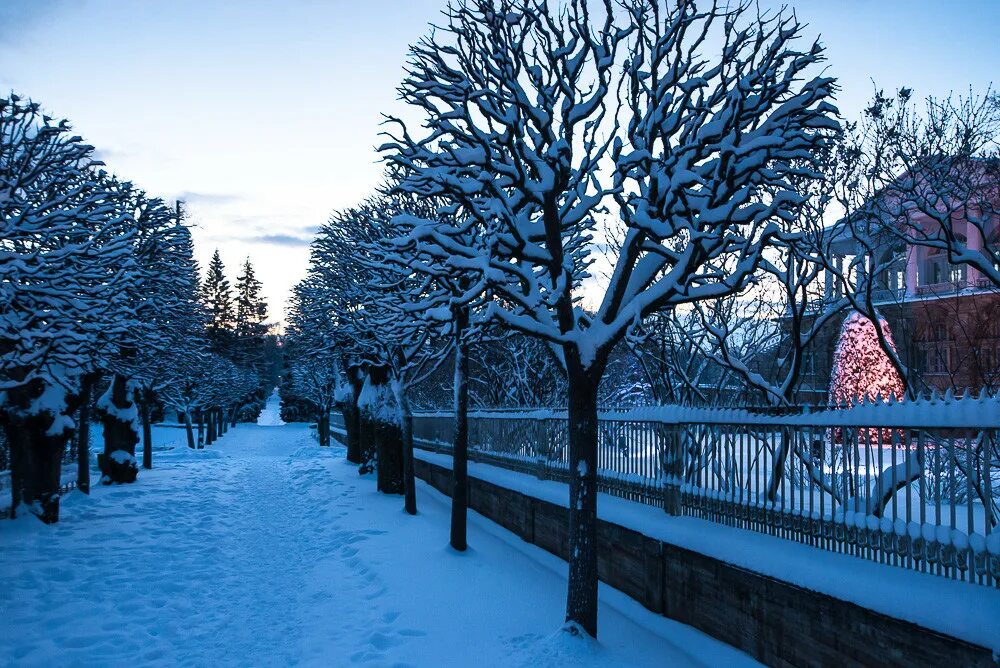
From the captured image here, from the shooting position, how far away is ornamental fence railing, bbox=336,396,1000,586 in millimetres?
5219

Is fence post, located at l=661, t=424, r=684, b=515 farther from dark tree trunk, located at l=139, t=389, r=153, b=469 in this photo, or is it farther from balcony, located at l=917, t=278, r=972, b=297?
dark tree trunk, located at l=139, t=389, r=153, b=469

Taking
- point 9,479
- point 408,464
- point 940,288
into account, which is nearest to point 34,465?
point 408,464

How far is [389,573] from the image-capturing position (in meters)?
10.3

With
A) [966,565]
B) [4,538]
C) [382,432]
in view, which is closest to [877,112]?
[966,565]

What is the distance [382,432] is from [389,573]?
8095 millimetres

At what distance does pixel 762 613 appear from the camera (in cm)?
646

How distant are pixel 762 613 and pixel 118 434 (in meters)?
21.0

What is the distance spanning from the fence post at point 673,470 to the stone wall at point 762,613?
0.64m

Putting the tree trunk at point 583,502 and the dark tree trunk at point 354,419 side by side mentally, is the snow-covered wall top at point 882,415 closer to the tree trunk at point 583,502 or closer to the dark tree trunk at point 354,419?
the tree trunk at point 583,502

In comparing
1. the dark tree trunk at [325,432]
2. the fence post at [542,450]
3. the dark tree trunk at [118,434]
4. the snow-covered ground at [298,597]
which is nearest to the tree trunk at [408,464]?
the snow-covered ground at [298,597]

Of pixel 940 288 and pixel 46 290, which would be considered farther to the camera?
pixel 940 288

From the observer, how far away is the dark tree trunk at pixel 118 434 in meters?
21.8

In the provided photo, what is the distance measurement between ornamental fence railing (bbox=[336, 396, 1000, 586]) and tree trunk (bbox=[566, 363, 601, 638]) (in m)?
1.72

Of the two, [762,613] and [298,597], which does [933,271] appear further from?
[298,597]
